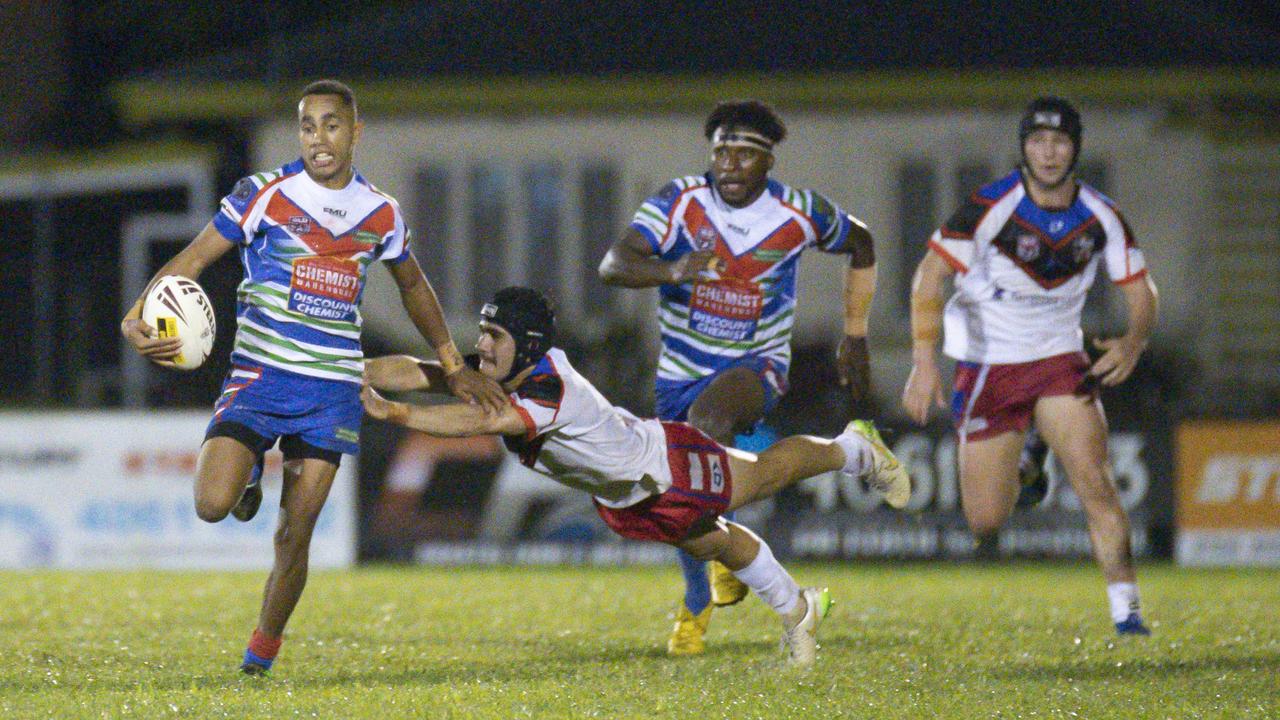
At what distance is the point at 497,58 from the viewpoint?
766 inches

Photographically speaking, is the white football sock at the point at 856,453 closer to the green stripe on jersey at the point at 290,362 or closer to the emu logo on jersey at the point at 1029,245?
the emu logo on jersey at the point at 1029,245

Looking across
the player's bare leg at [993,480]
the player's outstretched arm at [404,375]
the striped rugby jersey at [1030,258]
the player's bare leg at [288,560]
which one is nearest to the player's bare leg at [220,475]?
the player's bare leg at [288,560]

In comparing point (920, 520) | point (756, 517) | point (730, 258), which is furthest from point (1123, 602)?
point (756, 517)

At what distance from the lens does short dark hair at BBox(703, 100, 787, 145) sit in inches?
314

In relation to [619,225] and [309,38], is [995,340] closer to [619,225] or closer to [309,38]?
[619,225]

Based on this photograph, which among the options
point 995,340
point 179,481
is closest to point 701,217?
point 995,340

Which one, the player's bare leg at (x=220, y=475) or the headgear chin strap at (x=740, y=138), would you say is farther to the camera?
the headgear chin strap at (x=740, y=138)

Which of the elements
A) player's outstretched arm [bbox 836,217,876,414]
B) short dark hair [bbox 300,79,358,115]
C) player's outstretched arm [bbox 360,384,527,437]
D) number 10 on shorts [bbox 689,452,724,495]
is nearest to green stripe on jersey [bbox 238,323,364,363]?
player's outstretched arm [bbox 360,384,527,437]

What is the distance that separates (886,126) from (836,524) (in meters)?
6.09

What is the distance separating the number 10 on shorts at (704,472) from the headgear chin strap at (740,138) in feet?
4.89

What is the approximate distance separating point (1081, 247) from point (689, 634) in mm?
2401

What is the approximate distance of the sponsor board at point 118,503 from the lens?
13977 millimetres

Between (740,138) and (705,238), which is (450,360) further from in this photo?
(740,138)

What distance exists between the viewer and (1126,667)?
718 centimetres
